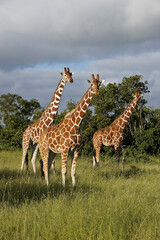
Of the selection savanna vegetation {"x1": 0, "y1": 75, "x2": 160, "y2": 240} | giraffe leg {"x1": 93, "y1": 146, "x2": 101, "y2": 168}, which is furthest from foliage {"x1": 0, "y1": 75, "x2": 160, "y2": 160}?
giraffe leg {"x1": 93, "y1": 146, "x2": 101, "y2": 168}

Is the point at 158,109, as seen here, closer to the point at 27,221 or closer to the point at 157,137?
the point at 157,137

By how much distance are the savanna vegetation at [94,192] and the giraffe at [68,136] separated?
69 cm

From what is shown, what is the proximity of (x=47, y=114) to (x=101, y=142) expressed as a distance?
10.1ft

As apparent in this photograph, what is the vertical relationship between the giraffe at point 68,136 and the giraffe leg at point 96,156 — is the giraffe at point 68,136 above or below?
above

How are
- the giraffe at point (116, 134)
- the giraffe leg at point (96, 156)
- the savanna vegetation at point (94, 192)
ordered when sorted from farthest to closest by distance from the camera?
the giraffe leg at point (96, 156)
the giraffe at point (116, 134)
the savanna vegetation at point (94, 192)

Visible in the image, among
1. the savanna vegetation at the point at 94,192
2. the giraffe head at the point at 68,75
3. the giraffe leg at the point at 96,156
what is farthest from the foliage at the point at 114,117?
the giraffe head at the point at 68,75

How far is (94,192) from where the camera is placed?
22.9 feet

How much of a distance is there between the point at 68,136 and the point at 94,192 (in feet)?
5.28

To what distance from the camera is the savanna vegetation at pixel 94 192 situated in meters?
4.44

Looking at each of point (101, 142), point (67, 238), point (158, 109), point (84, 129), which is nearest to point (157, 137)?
point (158, 109)

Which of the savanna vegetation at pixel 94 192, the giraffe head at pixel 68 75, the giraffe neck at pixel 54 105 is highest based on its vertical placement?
the giraffe head at pixel 68 75

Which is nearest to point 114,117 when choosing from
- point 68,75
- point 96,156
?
point 96,156

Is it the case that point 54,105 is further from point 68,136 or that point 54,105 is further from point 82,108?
point 68,136

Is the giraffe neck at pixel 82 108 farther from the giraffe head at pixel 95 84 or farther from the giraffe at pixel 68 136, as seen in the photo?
the giraffe head at pixel 95 84
